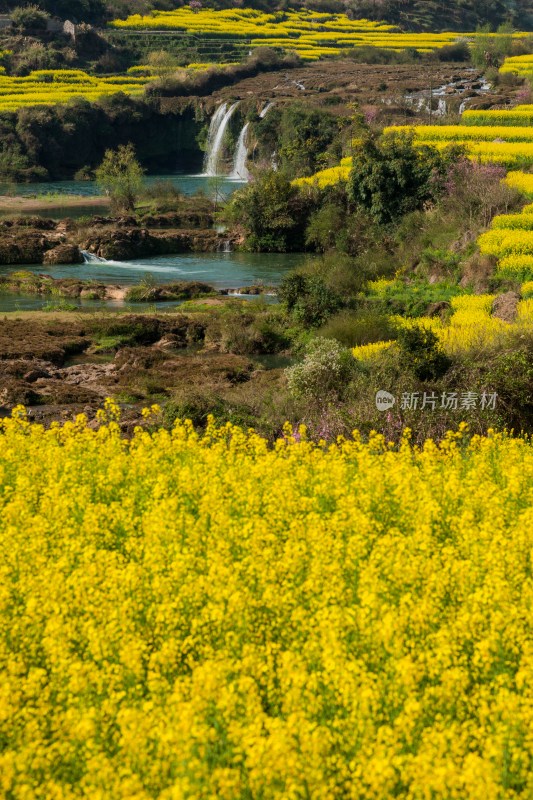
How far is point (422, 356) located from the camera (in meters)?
16.4

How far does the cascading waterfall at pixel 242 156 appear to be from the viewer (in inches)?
2504

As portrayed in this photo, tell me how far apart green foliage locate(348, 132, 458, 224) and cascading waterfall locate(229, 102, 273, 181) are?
2688cm

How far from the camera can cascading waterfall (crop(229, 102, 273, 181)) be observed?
209 ft

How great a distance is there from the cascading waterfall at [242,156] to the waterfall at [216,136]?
2.33 metres

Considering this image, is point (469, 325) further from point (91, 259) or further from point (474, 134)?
point (474, 134)

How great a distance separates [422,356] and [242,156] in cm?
5098

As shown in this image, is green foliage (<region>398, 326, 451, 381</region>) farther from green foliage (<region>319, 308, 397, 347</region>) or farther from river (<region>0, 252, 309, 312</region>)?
river (<region>0, 252, 309, 312</region>)

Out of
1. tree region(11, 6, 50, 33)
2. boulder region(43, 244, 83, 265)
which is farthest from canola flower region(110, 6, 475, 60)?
boulder region(43, 244, 83, 265)

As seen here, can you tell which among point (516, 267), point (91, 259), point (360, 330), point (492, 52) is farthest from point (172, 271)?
point (492, 52)

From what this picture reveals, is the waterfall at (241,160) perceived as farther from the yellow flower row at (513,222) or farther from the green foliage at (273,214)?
the yellow flower row at (513,222)

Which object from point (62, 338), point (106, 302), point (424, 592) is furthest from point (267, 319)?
point (424, 592)

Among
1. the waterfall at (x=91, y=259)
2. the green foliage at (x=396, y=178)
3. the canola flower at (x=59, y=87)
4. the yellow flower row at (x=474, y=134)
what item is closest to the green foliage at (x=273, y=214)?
the green foliage at (x=396, y=178)

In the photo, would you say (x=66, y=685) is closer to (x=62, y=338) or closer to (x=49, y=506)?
(x=49, y=506)

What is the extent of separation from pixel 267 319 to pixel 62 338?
5.78 metres
